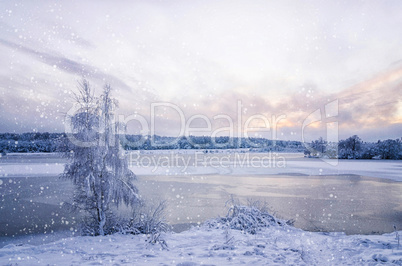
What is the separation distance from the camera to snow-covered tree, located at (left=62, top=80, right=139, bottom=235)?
998 cm

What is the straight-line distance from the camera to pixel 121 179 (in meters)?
10.9

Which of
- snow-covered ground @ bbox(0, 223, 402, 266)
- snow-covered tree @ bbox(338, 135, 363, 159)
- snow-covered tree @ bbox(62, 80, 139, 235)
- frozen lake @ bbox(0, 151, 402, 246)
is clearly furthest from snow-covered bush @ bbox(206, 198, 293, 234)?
snow-covered tree @ bbox(338, 135, 363, 159)

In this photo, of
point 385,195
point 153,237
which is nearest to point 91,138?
point 153,237

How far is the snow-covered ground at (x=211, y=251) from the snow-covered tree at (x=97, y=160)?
65.6 inches

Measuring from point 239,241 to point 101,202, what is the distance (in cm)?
595

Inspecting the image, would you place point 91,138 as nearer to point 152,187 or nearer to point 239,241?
point 239,241

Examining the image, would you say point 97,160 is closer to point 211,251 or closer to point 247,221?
point 211,251

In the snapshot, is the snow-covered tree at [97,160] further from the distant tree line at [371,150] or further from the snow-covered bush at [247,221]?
the distant tree line at [371,150]

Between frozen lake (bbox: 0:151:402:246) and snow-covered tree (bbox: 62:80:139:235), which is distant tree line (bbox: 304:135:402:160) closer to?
frozen lake (bbox: 0:151:402:246)

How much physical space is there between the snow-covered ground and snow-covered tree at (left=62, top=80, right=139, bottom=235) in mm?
1666

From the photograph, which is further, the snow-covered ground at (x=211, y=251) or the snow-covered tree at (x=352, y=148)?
the snow-covered tree at (x=352, y=148)

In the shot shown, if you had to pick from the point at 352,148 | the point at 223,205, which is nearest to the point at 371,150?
the point at 352,148

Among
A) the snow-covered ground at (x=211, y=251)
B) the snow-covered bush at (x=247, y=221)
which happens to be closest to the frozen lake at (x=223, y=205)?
the snow-covered bush at (x=247, y=221)

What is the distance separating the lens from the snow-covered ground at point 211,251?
665 cm
